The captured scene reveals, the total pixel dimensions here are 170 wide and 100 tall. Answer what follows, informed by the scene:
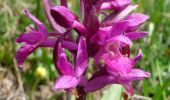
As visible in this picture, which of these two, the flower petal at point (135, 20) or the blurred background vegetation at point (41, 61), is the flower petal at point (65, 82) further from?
the blurred background vegetation at point (41, 61)

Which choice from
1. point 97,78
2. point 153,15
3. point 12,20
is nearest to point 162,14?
point 153,15

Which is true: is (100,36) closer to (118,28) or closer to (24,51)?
(118,28)

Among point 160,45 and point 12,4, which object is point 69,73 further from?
point 12,4

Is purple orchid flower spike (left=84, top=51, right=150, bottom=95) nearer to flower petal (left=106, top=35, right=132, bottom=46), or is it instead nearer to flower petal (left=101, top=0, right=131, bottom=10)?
flower petal (left=106, top=35, right=132, bottom=46)

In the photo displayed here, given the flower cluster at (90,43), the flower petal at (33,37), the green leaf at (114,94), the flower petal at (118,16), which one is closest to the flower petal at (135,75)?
the flower cluster at (90,43)

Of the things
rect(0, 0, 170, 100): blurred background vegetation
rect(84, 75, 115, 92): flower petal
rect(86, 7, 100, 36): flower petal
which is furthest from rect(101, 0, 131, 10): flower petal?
rect(0, 0, 170, 100): blurred background vegetation

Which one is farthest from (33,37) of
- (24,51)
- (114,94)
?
(114,94)
